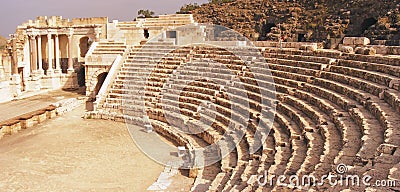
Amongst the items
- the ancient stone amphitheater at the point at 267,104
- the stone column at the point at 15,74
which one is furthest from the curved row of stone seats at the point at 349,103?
the stone column at the point at 15,74

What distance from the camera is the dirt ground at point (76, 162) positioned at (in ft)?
33.5

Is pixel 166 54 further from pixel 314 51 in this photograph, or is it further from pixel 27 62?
pixel 27 62

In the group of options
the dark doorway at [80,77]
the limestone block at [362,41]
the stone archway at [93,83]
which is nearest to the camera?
the limestone block at [362,41]

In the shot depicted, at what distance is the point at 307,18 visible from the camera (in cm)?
1905

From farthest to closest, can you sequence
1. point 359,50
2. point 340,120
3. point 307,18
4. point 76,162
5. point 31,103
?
point 31,103
point 307,18
point 359,50
point 76,162
point 340,120

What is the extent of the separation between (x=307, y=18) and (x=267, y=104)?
8.37 metres

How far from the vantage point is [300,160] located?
7.61 meters

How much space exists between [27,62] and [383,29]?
21018 mm

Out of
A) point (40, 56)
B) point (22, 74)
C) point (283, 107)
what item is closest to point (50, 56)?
point (40, 56)

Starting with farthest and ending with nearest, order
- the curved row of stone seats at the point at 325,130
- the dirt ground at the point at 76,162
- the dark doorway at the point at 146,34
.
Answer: the dark doorway at the point at 146,34, the dirt ground at the point at 76,162, the curved row of stone seats at the point at 325,130

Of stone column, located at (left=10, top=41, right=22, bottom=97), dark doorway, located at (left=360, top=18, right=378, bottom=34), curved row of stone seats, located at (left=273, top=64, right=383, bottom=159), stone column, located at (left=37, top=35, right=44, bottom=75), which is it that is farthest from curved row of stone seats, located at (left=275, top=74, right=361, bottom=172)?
stone column, located at (left=37, top=35, right=44, bottom=75)

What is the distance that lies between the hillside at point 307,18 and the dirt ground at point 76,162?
8531mm

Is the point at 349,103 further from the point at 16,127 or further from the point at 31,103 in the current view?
the point at 31,103

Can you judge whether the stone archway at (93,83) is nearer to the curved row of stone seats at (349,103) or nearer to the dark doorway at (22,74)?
the dark doorway at (22,74)
